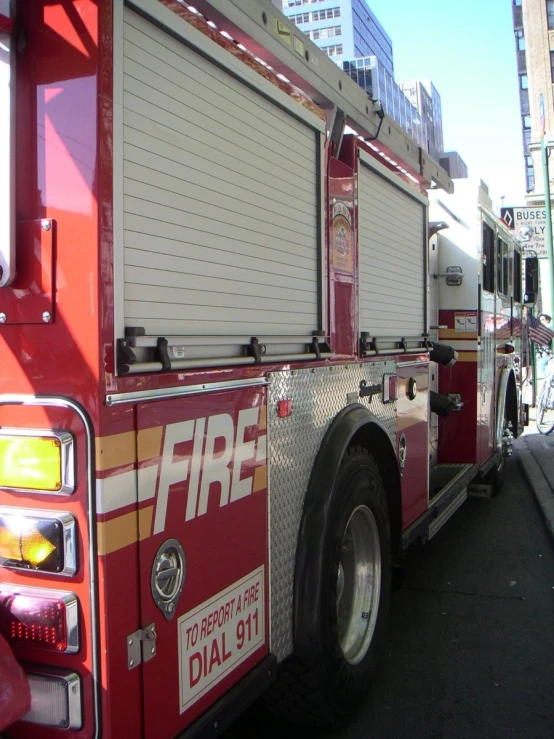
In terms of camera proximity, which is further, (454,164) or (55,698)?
(454,164)

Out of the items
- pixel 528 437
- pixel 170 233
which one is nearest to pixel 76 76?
pixel 170 233

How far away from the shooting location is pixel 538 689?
3420mm

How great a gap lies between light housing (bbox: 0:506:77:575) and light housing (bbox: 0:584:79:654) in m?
0.06

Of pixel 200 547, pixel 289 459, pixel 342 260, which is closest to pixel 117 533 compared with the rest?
pixel 200 547

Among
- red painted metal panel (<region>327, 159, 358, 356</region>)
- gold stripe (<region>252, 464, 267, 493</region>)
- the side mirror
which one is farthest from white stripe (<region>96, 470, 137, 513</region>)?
the side mirror

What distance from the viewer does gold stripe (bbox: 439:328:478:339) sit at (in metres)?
5.77

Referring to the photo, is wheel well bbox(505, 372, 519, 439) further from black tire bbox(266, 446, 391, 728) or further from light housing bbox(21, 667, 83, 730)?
light housing bbox(21, 667, 83, 730)

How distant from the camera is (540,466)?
27.8 ft

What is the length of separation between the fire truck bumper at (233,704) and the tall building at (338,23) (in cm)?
9485

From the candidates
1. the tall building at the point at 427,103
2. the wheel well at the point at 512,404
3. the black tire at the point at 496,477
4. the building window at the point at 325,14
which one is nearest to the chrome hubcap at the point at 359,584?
the black tire at the point at 496,477

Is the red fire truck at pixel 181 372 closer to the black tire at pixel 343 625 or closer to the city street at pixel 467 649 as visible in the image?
the black tire at pixel 343 625

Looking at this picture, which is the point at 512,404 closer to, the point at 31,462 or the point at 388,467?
the point at 388,467

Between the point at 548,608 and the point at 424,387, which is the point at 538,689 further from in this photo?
the point at 424,387

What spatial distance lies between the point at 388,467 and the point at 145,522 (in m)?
2.09
